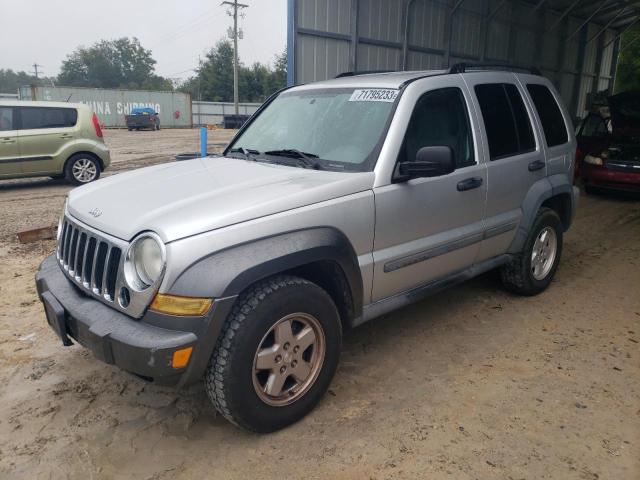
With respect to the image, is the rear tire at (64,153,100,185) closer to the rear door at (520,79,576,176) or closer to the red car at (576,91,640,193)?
the rear door at (520,79,576,176)

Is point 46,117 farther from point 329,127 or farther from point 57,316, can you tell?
point 57,316

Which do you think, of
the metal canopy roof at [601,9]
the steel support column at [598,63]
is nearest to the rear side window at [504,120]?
the metal canopy roof at [601,9]

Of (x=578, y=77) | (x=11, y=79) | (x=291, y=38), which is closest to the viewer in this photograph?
(x=291, y=38)

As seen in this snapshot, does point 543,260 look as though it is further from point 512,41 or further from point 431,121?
point 512,41

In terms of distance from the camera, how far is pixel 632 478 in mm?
2451

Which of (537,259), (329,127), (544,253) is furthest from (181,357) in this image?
(544,253)

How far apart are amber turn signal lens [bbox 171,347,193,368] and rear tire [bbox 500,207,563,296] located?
308 centimetres

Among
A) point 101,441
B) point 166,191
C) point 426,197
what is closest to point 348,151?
point 426,197

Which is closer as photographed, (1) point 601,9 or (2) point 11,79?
(1) point 601,9

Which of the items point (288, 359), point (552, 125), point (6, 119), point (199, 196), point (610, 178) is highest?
point (552, 125)

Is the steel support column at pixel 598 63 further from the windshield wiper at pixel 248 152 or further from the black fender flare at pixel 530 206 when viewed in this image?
the windshield wiper at pixel 248 152

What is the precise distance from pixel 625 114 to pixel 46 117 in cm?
1161

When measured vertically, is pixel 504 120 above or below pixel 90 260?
above

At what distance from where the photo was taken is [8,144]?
991 cm
